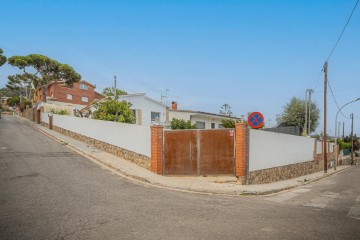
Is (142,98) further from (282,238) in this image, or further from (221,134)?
(282,238)

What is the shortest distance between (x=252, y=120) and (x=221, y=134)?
172 cm

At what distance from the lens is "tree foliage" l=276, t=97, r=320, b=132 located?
46156 mm

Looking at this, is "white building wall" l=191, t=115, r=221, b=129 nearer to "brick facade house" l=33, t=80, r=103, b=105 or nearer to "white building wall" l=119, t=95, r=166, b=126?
"white building wall" l=119, t=95, r=166, b=126

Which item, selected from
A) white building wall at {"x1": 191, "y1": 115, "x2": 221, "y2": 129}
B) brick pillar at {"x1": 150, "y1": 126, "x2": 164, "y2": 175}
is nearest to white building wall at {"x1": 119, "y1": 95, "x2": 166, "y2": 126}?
white building wall at {"x1": 191, "y1": 115, "x2": 221, "y2": 129}

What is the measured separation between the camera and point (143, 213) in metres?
6.25

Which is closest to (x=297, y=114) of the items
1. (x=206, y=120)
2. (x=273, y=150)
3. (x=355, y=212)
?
(x=206, y=120)

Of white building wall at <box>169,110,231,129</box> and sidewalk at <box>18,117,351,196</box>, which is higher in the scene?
white building wall at <box>169,110,231,129</box>

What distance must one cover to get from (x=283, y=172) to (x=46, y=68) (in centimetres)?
4384

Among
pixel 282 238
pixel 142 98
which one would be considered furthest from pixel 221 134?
pixel 142 98

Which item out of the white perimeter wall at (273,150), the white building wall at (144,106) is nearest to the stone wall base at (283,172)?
the white perimeter wall at (273,150)

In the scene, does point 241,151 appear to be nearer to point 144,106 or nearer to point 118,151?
point 118,151

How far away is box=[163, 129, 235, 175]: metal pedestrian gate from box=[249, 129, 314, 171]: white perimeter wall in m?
1.12

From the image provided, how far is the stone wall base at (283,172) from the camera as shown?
12664 mm

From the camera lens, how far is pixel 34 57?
144ft
